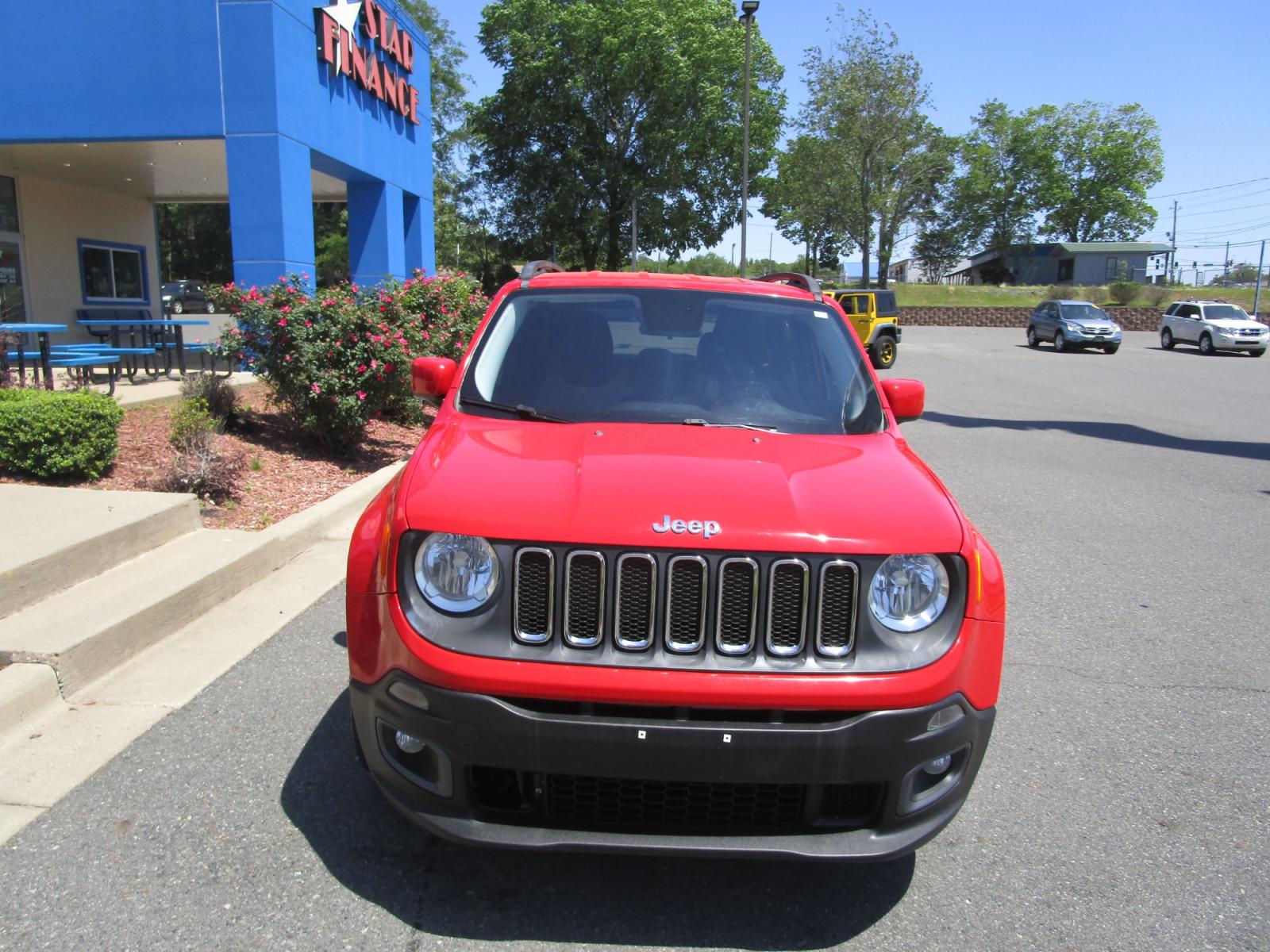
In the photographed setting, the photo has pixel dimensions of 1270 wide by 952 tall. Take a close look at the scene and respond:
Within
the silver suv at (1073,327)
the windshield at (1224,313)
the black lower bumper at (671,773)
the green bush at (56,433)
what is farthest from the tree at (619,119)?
the black lower bumper at (671,773)

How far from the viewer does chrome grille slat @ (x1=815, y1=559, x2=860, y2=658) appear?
2488 mm

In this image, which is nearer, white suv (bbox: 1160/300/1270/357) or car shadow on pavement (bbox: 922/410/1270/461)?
car shadow on pavement (bbox: 922/410/1270/461)

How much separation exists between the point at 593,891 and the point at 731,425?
64.2 inches

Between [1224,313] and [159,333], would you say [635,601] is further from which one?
[1224,313]

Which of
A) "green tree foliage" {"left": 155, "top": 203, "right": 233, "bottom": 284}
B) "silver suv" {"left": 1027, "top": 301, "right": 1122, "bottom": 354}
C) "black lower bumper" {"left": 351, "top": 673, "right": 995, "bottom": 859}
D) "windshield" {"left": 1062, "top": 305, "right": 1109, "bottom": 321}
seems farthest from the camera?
"green tree foliage" {"left": 155, "top": 203, "right": 233, "bottom": 284}

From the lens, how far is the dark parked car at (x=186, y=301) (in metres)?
23.8

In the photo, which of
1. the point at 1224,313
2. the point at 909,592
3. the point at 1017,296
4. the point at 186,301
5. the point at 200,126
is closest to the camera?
the point at 909,592

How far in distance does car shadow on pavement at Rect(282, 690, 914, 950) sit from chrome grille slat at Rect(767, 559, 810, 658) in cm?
69

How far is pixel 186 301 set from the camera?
1071 inches

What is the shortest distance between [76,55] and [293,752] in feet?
42.0

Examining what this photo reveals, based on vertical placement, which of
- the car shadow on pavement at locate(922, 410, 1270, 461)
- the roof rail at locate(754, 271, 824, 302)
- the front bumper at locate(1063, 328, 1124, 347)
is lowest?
the car shadow on pavement at locate(922, 410, 1270, 461)

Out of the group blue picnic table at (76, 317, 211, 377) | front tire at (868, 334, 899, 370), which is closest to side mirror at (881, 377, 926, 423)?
blue picnic table at (76, 317, 211, 377)

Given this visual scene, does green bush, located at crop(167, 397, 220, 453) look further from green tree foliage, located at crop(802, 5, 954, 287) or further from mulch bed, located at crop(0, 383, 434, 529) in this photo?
green tree foliage, located at crop(802, 5, 954, 287)

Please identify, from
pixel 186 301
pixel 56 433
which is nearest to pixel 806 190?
pixel 186 301
